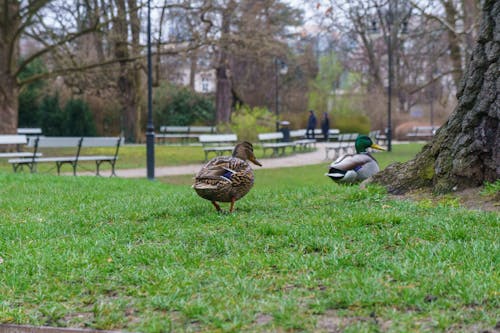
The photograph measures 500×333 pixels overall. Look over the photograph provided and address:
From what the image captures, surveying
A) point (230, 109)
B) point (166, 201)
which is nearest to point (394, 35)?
point (230, 109)

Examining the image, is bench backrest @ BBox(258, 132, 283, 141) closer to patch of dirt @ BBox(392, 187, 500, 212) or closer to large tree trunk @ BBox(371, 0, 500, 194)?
large tree trunk @ BBox(371, 0, 500, 194)

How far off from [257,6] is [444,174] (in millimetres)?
30867

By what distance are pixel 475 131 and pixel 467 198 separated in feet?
2.54

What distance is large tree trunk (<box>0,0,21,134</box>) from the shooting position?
24.8 meters

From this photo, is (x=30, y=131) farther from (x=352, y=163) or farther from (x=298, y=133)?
(x=352, y=163)

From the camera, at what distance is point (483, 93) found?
7.57m

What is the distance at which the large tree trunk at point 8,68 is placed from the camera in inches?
978

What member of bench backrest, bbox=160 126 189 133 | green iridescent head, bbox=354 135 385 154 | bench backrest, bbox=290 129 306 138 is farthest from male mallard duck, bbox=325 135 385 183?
bench backrest, bbox=160 126 189 133

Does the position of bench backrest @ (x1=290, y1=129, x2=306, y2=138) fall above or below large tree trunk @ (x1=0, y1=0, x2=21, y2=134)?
below

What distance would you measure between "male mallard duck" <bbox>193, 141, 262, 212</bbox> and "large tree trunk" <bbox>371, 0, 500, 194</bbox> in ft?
7.10

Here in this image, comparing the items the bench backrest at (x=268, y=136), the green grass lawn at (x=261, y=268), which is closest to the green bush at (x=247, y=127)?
the bench backrest at (x=268, y=136)

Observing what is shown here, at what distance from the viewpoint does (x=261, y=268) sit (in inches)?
195

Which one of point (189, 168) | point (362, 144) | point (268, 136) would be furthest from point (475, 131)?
point (268, 136)

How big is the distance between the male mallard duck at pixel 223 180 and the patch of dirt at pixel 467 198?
2037 mm
